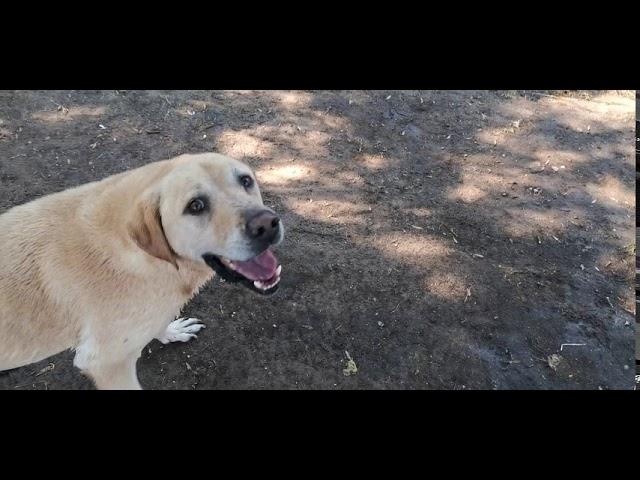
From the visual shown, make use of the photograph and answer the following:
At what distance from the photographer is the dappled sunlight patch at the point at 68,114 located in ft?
18.6

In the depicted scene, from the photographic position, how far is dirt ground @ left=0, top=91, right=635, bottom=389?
395cm

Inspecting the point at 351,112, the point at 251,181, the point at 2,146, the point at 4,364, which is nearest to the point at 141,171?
the point at 251,181

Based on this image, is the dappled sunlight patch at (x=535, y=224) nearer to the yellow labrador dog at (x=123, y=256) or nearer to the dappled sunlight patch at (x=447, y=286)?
the dappled sunlight patch at (x=447, y=286)

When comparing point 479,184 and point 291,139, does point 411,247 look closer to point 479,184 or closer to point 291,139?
point 479,184

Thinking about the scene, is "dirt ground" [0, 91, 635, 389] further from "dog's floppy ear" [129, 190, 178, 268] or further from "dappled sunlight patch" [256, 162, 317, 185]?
"dog's floppy ear" [129, 190, 178, 268]

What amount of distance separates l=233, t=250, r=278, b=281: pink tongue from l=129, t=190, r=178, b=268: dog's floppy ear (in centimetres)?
44

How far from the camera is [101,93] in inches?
241

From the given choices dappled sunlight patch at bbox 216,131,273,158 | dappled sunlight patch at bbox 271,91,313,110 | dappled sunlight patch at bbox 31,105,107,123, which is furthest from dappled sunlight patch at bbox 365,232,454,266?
dappled sunlight patch at bbox 31,105,107,123

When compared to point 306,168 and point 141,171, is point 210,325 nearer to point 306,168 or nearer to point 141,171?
point 141,171

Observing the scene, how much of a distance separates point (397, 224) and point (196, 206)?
281 centimetres

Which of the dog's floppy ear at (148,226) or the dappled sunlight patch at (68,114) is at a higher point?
the dog's floppy ear at (148,226)

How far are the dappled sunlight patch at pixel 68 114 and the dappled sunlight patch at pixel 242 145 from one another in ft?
5.09

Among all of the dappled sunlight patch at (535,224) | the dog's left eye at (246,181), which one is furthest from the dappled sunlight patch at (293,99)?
the dog's left eye at (246,181)

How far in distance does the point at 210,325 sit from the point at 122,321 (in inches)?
52.5
